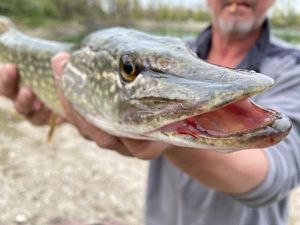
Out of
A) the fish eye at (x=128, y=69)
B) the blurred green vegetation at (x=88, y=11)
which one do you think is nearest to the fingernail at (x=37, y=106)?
the fish eye at (x=128, y=69)

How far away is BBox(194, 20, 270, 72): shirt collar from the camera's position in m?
1.36

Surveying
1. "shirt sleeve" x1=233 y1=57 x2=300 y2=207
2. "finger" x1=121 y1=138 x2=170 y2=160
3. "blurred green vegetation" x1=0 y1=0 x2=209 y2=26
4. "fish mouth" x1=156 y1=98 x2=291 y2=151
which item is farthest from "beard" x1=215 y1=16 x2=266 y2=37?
"blurred green vegetation" x1=0 y1=0 x2=209 y2=26

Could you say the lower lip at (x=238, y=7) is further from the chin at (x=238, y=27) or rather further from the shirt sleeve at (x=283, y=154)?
the shirt sleeve at (x=283, y=154)

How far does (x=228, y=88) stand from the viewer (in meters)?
0.62

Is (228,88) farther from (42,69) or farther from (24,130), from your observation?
(24,130)

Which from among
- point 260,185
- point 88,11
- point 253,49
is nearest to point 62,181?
point 253,49

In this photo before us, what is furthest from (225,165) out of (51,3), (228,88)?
(51,3)

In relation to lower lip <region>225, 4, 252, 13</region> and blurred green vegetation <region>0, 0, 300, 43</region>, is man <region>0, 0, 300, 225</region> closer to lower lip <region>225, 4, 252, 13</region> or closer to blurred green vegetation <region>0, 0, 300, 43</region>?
lower lip <region>225, 4, 252, 13</region>

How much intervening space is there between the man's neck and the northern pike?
1.82 ft

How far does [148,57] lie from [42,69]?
34.2 inches

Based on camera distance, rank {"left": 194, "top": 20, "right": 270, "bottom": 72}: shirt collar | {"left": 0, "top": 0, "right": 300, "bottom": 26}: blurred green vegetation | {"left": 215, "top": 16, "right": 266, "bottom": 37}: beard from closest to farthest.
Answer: {"left": 194, "top": 20, "right": 270, "bottom": 72}: shirt collar → {"left": 215, "top": 16, "right": 266, "bottom": 37}: beard → {"left": 0, "top": 0, "right": 300, "bottom": 26}: blurred green vegetation

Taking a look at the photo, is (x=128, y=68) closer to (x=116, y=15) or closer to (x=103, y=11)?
(x=103, y=11)

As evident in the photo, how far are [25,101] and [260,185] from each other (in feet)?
3.07

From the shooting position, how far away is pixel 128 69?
0.89 meters
